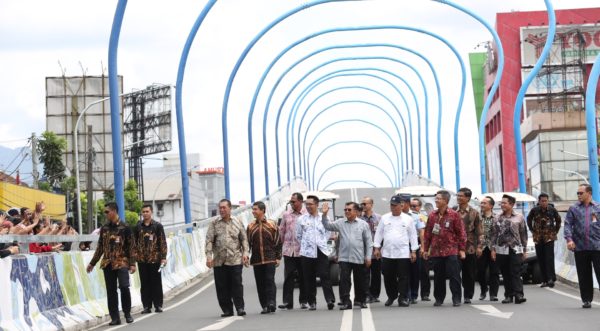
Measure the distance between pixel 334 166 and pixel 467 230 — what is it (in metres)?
101

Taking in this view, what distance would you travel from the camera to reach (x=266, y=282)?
19047 millimetres

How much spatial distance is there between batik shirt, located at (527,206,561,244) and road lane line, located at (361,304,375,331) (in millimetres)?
5412

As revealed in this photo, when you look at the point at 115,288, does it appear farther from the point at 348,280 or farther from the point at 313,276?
the point at 348,280

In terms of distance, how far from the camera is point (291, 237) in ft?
65.0

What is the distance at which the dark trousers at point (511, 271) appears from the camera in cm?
1944

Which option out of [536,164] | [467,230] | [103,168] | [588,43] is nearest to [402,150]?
[536,164]

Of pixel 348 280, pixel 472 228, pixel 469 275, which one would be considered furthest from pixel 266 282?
pixel 472 228

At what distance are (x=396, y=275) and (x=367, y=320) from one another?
342cm

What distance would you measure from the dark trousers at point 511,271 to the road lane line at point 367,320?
2255 millimetres

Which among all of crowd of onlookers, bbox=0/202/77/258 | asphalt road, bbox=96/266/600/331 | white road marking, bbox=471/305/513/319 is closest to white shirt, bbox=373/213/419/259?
asphalt road, bbox=96/266/600/331

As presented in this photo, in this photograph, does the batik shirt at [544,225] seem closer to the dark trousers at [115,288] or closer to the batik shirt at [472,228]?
the batik shirt at [472,228]

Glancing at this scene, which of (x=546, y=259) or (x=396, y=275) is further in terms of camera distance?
(x=546, y=259)

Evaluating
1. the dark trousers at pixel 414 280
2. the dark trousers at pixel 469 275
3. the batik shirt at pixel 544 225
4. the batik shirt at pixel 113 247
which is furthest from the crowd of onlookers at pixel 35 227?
the batik shirt at pixel 544 225

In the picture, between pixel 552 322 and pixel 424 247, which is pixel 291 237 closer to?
pixel 424 247
